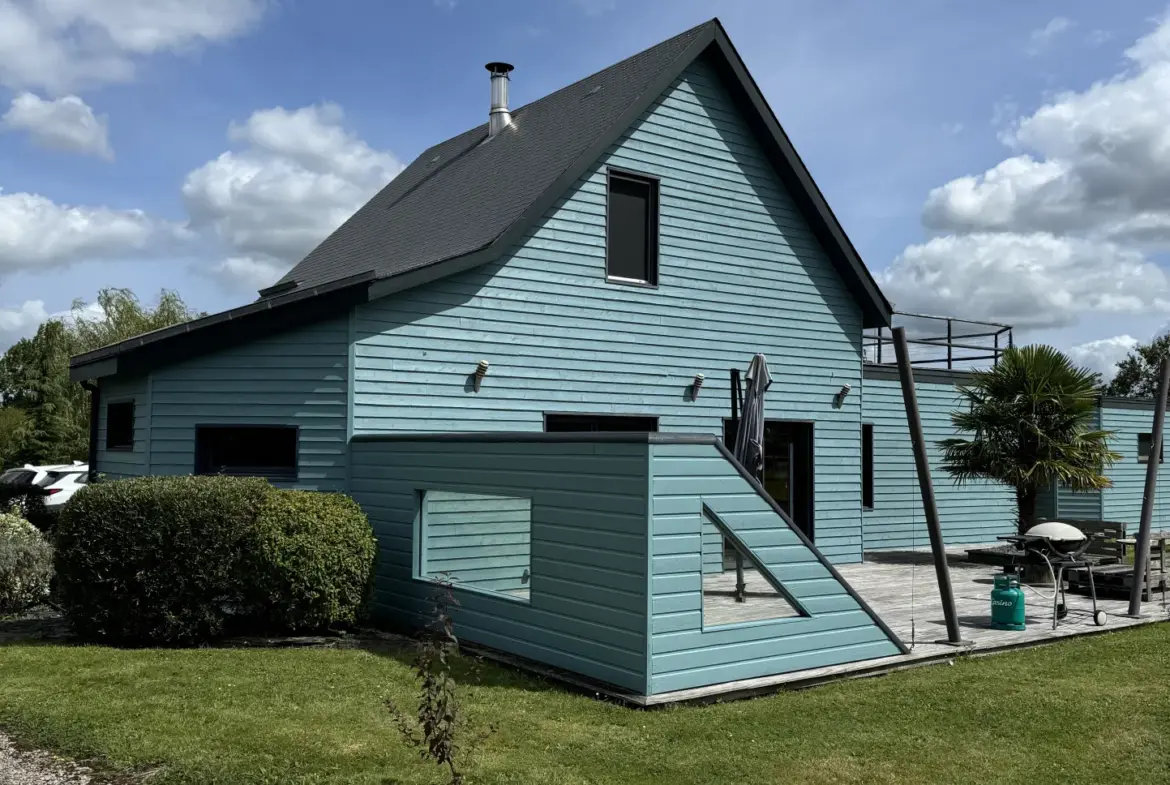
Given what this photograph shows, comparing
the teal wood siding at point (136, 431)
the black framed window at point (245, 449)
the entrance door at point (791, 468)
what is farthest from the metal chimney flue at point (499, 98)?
the black framed window at point (245, 449)

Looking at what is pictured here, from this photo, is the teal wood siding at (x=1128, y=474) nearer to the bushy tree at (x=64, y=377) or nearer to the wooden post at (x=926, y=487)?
the wooden post at (x=926, y=487)

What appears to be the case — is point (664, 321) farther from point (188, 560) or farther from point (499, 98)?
point (188, 560)

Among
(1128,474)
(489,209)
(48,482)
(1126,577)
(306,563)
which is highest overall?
(489,209)

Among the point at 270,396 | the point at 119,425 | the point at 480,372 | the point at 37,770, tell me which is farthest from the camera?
the point at 119,425

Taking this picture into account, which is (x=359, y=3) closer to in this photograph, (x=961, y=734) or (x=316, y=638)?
(x=316, y=638)

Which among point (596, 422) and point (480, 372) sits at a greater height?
point (480, 372)

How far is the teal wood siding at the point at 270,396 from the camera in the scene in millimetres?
11211

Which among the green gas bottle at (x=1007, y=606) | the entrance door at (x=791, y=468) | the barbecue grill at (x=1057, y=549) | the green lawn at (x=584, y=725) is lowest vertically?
the green lawn at (x=584, y=725)

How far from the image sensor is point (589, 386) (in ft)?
43.4

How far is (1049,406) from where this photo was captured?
15.6 meters

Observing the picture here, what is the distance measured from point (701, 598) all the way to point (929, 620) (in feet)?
14.4

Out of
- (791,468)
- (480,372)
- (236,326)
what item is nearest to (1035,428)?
(791,468)

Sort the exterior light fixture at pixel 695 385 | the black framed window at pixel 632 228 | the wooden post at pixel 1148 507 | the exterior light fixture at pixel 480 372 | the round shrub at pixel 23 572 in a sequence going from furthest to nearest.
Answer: the exterior light fixture at pixel 695 385 → the black framed window at pixel 632 228 → the exterior light fixture at pixel 480 372 → the wooden post at pixel 1148 507 → the round shrub at pixel 23 572

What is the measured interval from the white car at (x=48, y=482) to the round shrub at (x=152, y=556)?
10.7 meters
